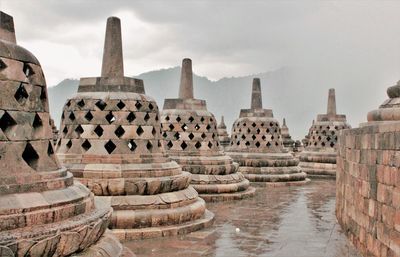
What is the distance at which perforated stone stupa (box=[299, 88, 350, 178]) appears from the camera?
21172 millimetres

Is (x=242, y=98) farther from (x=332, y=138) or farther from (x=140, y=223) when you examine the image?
(x=140, y=223)

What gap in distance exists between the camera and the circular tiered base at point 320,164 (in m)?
21.0

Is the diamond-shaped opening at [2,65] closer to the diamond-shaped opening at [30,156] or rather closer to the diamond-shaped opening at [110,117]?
the diamond-shaped opening at [30,156]

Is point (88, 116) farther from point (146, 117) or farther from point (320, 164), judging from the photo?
point (320, 164)

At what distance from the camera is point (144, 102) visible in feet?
32.7

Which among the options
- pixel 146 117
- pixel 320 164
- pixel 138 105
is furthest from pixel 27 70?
pixel 320 164

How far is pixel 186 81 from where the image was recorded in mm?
14523

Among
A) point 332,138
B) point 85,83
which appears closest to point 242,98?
point 332,138

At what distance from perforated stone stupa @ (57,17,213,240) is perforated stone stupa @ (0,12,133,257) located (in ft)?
12.2

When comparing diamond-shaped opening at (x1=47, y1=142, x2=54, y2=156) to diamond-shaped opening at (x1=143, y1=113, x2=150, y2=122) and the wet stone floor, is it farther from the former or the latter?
diamond-shaped opening at (x1=143, y1=113, x2=150, y2=122)

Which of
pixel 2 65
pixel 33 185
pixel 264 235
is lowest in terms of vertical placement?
pixel 264 235

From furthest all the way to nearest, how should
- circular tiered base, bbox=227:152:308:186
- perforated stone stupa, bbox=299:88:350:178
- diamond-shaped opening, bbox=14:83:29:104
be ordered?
perforated stone stupa, bbox=299:88:350:178 < circular tiered base, bbox=227:152:308:186 < diamond-shaped opening, bbox=14:83:29:104

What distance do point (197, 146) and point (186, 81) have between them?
71.5 inches

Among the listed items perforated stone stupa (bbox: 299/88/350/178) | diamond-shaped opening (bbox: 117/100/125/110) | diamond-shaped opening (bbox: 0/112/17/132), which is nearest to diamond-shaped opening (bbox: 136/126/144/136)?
diamond-shaped opening (bbox: 117/100/125/110)
